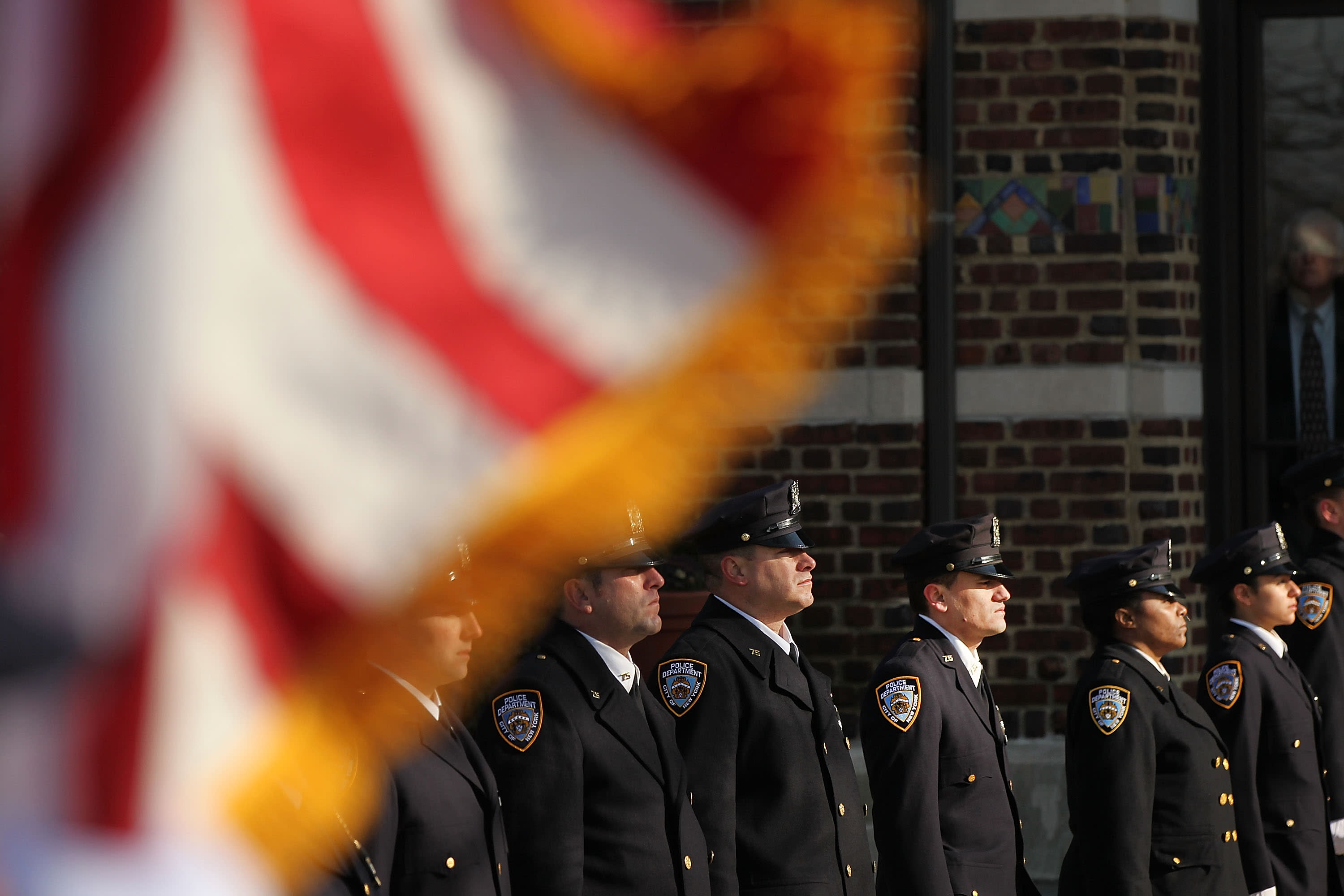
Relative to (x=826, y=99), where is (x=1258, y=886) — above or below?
below

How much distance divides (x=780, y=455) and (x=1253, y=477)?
2343mm

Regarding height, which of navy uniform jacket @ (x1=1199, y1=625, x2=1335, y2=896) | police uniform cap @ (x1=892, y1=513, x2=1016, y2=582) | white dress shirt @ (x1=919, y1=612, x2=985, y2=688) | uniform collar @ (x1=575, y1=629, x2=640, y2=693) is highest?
police uniform cap @ (x1=892, y1=513, x2=1016, y2=582)

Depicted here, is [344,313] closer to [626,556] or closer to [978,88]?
[626,556]

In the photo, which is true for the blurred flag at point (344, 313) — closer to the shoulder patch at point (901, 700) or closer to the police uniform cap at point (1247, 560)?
the shoulder patch at point (901, 700)

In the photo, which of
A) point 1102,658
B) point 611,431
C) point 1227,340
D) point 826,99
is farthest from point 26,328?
point 1227,340

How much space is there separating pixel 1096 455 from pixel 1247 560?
1257mm

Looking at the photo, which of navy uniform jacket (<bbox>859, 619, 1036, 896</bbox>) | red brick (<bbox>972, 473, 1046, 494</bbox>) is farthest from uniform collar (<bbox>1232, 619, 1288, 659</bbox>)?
navy uniform jacket (<bbox>859, 619, 1036, 896</bbox>)

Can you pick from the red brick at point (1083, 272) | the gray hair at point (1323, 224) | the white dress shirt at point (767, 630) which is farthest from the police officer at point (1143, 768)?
the gray hair at point (1323, 224)

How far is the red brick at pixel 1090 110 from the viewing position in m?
7.78

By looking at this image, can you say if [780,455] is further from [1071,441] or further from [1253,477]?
[1253,477]

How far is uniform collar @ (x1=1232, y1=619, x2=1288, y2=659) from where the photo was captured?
6496mm

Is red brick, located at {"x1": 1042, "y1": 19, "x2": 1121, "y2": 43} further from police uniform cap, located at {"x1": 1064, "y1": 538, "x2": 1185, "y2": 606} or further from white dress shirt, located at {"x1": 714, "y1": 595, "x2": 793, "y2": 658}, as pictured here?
white dress shirt, located at {"x1": 714, "y1": 595, "x2": 793, "y2": 658}

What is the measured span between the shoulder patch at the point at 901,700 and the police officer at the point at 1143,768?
0.75m

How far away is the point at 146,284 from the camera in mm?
1103
